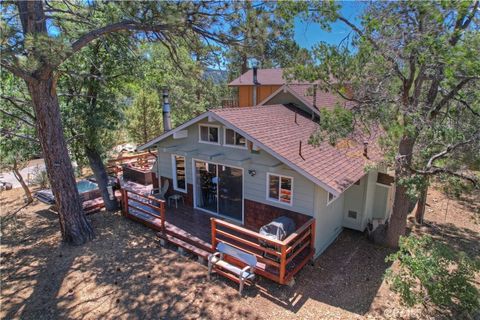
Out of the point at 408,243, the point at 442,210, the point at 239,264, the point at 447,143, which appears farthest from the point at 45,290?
the point at 442,210

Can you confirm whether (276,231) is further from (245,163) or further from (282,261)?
(245,163)

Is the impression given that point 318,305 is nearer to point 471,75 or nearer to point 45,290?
point 471,75

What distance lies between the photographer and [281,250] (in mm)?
6488

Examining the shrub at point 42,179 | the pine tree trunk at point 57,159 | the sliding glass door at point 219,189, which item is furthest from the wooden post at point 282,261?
the shrub at point 42,179

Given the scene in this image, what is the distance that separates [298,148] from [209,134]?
10.3 feet

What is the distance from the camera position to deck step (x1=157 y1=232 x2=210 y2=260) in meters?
7.79

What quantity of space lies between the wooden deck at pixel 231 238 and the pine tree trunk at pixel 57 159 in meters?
2.00

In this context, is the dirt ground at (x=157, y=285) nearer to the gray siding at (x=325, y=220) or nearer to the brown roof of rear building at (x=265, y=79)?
the gray siding at (x=325, y=220)

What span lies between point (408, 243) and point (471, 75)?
348 centimetres

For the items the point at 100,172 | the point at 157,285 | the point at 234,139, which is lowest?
the point at 157,285

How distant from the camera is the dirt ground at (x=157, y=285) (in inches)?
236

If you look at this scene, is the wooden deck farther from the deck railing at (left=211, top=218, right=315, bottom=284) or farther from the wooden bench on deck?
the wooden bench on deck

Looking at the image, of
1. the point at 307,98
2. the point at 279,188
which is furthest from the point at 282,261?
the point at 307,98

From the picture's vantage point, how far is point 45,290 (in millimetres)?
6586
